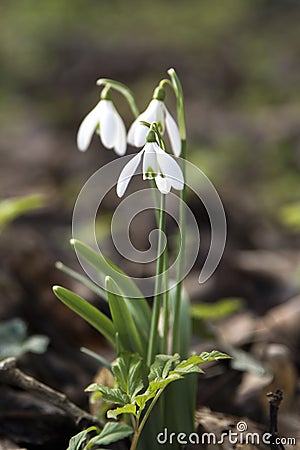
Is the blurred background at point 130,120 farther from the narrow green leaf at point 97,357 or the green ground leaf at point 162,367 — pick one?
the green ground leaf at point 162,367

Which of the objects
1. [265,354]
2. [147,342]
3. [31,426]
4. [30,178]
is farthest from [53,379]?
[30,178]

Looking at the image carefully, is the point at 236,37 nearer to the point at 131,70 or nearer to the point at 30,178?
the point at 131,70

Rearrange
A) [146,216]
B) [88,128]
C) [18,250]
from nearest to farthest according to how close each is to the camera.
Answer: [88,128], [18,250], [146,216]

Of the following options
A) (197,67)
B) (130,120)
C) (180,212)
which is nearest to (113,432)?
(180,212)

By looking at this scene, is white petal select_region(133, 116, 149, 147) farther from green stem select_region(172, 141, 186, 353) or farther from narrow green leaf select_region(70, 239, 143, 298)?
narrow green leaf select_region(70, 239, 143, 298)

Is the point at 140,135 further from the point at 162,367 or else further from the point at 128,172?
the point at 162,367

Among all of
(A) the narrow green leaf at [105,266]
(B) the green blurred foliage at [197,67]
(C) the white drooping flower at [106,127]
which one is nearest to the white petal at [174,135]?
(C) the white drooping flower at [106,127]

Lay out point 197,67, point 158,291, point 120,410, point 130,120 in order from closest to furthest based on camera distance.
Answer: point 120,410, point 158,291, point 130,120, point 197,67

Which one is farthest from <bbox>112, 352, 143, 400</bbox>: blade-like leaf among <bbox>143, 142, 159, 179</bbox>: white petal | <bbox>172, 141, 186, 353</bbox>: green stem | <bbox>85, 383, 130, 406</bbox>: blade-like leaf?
<bbox>143, 142, 159, 179</bbox>: white petal
